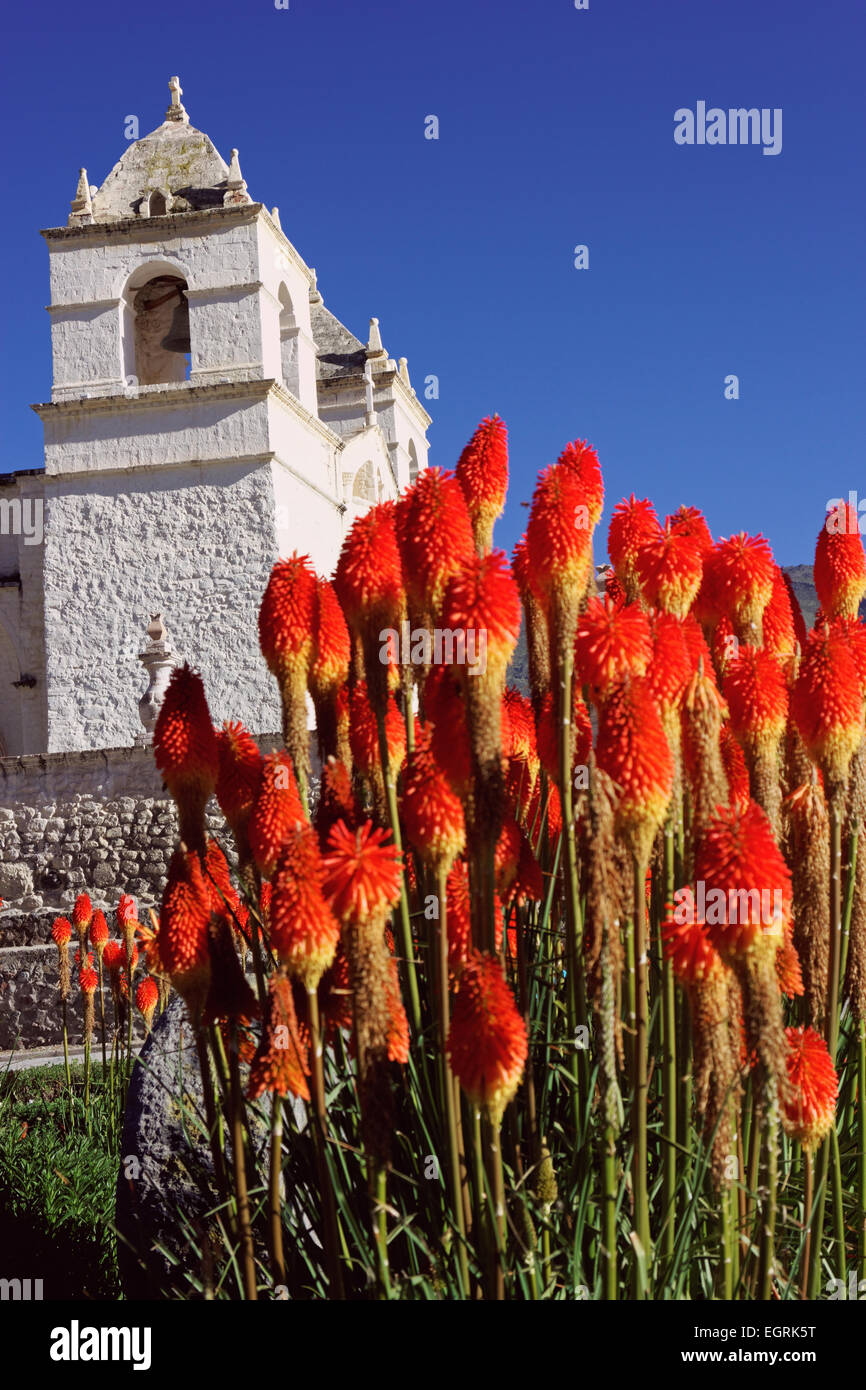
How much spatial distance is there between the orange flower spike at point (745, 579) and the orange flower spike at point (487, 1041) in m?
1.12

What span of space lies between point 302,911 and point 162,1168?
1.91 metres

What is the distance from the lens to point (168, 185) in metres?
19.2

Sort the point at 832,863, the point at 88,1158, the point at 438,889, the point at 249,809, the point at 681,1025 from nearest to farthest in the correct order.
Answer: the point at 438,889
the point at 832,863
the point at 249,809
the point at 681,1025
the point at 88,1158

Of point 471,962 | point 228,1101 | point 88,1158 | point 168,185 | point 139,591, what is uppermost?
point 168,185

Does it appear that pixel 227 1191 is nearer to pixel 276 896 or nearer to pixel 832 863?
pixel 276 896

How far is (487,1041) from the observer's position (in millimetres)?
1551

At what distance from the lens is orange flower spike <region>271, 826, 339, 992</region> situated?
5.32ft

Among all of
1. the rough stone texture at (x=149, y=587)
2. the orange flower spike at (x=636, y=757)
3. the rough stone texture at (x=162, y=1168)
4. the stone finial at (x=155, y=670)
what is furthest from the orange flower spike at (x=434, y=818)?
the rough stone texture at (x=149, y=587)

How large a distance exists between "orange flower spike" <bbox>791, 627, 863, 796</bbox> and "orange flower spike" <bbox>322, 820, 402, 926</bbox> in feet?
2.66

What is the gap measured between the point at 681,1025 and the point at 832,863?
19.7 inches

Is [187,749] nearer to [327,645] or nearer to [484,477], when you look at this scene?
[327,645]

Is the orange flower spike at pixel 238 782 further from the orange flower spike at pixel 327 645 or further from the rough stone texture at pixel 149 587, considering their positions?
the rough stone texture at pixel 149 587

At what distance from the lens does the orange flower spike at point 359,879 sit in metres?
1.59
